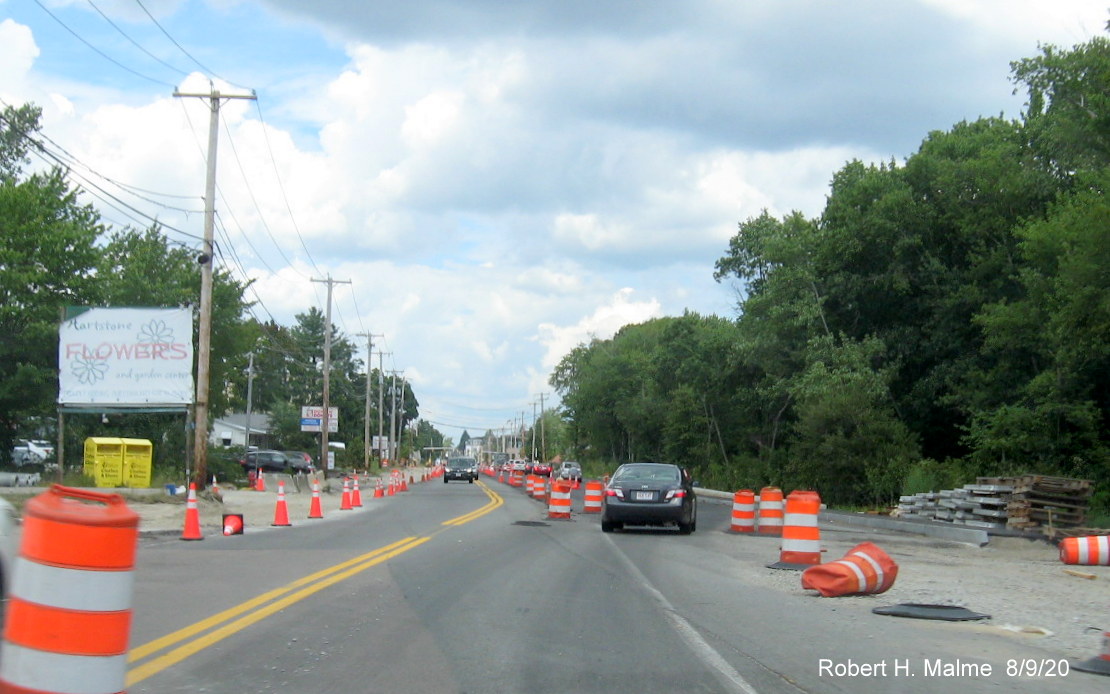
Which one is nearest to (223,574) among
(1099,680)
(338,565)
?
(338,565)

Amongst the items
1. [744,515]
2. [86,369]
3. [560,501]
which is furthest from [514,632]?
[86,369]

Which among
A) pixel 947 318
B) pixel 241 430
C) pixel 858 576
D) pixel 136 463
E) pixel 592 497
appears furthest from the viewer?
pixel 241 430

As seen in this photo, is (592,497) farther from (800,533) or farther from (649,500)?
(800,533)

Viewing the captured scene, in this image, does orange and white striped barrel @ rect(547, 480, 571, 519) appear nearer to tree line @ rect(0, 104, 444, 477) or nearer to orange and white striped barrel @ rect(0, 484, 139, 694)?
tree line @ rect(0, 104, 444, 477)

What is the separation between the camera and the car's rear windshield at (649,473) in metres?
20.2

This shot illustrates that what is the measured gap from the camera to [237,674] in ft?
22.0

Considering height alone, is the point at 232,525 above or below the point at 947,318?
below

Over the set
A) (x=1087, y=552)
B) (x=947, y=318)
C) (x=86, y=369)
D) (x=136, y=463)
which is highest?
(x=947, y=318)

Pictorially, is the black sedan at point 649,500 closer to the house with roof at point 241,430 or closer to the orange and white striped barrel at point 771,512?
the orange and white striped barrel at point 771,512

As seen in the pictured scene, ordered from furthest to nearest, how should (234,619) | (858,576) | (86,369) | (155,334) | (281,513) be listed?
(155,334), (86,369), (281,513), (858,576), (234,619)

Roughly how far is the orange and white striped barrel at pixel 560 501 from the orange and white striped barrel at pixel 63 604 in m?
20.7

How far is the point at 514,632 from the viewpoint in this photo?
28.0 feet

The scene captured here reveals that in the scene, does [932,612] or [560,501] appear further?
[560,501]

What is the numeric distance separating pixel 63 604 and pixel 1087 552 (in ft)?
50.9
